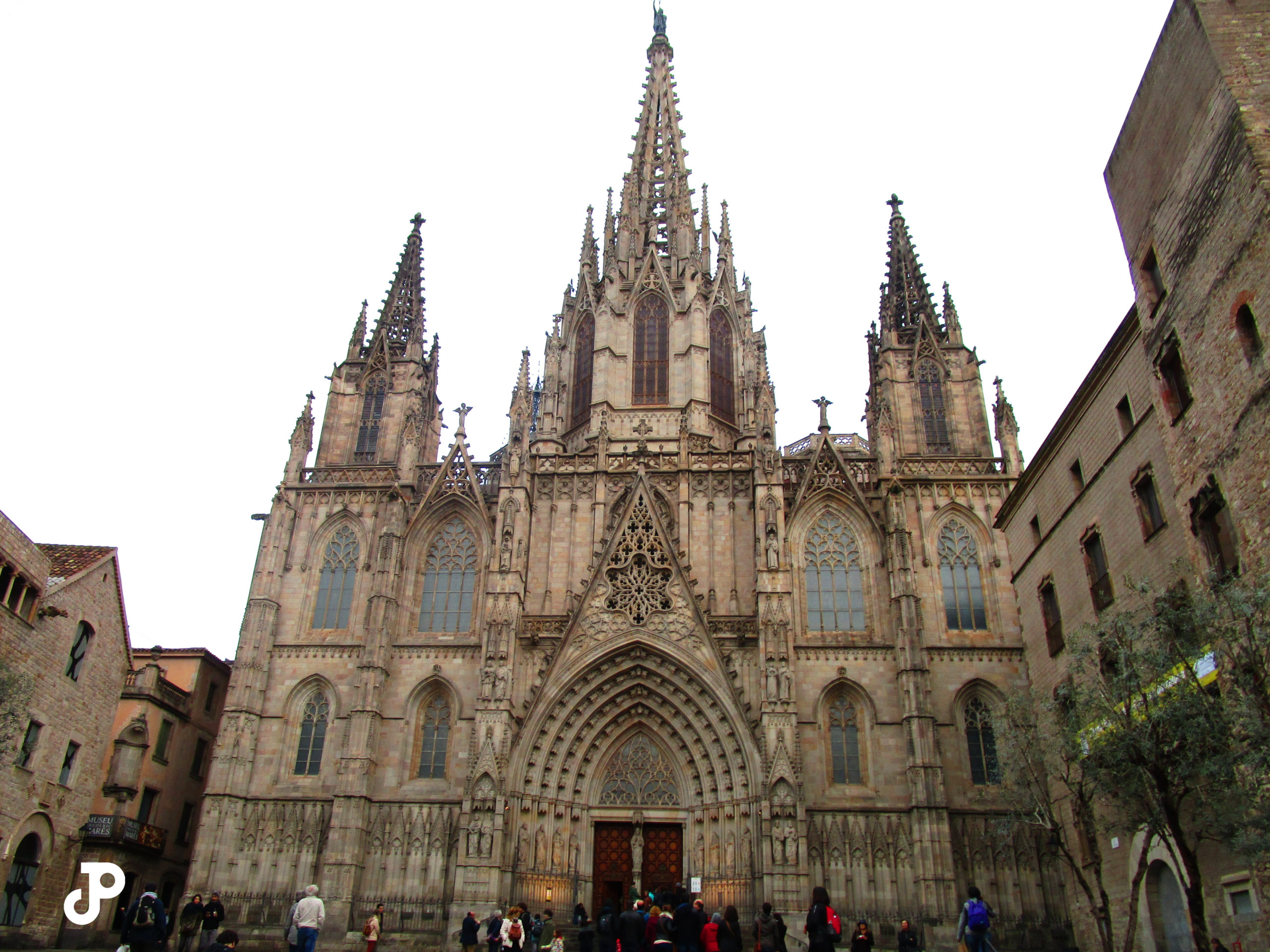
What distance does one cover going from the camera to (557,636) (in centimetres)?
3038

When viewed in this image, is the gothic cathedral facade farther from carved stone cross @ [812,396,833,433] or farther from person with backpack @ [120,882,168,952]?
person with backpack @ [120,882,168,952]

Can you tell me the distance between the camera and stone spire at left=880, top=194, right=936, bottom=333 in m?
38.2

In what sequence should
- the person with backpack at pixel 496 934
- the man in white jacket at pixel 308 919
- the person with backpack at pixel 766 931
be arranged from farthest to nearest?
the person with backpack at pixel 496 934 → the man in white jacket at pixel 308 919 → the person with backpack at pixel 766 931

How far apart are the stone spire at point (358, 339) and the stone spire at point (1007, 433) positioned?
25288mm

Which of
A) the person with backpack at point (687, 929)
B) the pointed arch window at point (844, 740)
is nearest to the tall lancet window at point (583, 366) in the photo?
the pointed arch window at point (844, 740)

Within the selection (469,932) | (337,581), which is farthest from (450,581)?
(469,932)

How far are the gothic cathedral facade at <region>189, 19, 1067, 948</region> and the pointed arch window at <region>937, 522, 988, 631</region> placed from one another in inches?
3.6

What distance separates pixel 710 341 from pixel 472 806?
21515mm

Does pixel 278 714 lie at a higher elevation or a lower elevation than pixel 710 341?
lower

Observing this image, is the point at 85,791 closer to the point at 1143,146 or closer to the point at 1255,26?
the point at 1143,146

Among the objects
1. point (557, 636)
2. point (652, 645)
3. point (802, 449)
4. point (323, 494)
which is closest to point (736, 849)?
point (652, 645)

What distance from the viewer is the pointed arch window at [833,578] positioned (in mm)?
31516

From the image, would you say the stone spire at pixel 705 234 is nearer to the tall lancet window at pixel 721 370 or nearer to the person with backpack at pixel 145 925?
the tall lancet window at pixel 721 370

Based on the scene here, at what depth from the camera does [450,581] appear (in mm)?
33562
